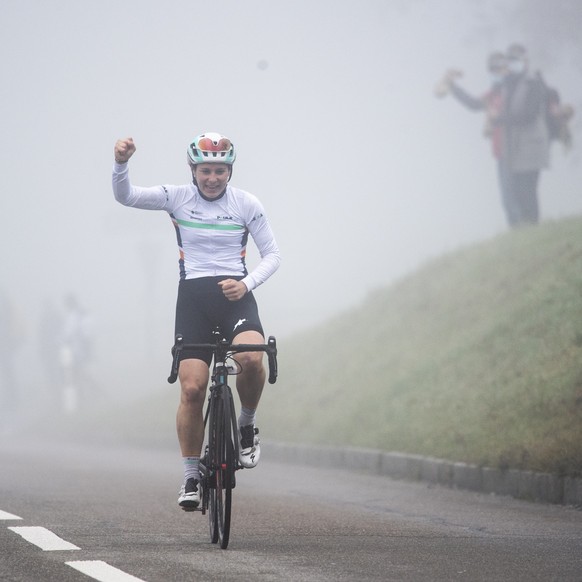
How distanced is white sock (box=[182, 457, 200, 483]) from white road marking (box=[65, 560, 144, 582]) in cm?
138

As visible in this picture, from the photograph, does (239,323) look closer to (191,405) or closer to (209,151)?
(191,405)

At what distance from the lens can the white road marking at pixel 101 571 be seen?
6.26 metres

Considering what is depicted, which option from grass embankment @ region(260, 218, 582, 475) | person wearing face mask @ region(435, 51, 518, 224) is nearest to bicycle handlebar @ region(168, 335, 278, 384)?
grass embankment @ region(260, 218, 582, 475)

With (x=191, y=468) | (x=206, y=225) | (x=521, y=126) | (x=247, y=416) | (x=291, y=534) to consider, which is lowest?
(x=291, y=534)

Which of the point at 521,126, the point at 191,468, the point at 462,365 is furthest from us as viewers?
the point at 521,126

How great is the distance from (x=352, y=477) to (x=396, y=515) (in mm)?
5348

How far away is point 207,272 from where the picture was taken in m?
8.36

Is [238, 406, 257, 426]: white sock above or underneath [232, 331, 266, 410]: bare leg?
underneath

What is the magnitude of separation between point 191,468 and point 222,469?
0.57m

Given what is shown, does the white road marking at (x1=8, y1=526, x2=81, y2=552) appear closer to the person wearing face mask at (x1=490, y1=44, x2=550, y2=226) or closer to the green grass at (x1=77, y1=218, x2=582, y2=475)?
the green grass at (x1=77, y1=218, x2=582, y2=475)

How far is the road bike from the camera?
767cm

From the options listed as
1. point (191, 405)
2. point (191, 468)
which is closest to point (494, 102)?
point (191, 405)

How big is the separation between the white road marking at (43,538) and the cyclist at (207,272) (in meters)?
0.84

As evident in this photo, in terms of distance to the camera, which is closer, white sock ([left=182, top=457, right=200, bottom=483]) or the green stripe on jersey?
white sock ([left=182, top=457, right=200, bottom=483])
